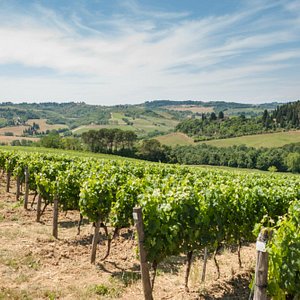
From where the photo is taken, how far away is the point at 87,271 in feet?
29.5

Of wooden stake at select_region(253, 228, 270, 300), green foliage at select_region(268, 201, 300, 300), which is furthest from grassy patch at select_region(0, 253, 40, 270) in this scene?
green foliage at select_region(268, 201, 300, 300)

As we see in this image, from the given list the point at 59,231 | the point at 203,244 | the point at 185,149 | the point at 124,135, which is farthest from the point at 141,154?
the point at 203,244

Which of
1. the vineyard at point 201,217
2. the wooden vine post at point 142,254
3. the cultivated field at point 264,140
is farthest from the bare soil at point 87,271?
the cultivated field at point 264,140

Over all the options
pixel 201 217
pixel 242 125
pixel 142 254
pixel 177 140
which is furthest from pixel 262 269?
pixel 242 125

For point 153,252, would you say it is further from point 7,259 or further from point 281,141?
point 281,141

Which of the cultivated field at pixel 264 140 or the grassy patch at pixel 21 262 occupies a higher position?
the cultivated field at pixel 264 140

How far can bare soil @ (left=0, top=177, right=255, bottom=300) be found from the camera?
7699 mm

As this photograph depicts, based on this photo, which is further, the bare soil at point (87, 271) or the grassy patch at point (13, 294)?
the bare soil at point (87, 271)

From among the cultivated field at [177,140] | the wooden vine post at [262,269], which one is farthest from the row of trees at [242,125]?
the wooden vine post at [262,269]

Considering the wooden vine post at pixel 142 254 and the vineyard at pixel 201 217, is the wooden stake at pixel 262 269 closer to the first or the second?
the vineyard at pixel 201 217

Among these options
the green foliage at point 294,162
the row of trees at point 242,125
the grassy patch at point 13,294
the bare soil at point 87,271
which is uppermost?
the row of trees at point 242,125

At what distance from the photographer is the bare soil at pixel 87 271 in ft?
25.3

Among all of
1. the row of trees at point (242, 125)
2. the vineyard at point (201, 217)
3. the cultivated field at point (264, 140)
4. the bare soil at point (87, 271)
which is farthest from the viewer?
the row of trees at point (242, 125)

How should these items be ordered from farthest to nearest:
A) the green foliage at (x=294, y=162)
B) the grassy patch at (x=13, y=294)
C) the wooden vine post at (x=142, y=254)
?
the green foliage at (x=294, y=162) < the grassy patch at (x=13, y=294) < the wooden vine post at (x=142, y=254)
